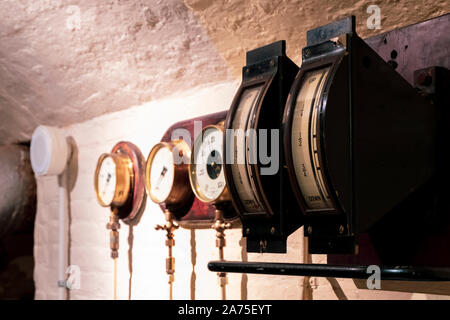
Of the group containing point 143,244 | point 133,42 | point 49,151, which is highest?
point 133,42

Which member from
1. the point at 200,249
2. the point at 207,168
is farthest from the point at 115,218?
the point at 207,168

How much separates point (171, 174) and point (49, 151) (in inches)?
25.9

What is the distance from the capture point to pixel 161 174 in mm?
1557

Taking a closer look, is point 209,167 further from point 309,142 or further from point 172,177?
point 309,142

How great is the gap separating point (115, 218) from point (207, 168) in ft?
1.46

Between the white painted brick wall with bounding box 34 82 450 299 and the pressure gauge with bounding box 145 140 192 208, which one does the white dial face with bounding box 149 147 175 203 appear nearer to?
the pressure gauge with bounding box 145 140 192 208

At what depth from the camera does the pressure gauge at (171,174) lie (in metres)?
1.50

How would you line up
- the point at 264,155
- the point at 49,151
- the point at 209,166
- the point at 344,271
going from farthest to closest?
the point at 49,151 < the point at 209,166 < the point at 264,155 < the point at 344,271

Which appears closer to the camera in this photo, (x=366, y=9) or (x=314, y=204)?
(x=314, y=204)

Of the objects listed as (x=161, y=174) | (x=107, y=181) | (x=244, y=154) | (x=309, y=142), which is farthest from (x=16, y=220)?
(x=309, y=142)

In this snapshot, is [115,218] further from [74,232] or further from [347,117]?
[347,117]
